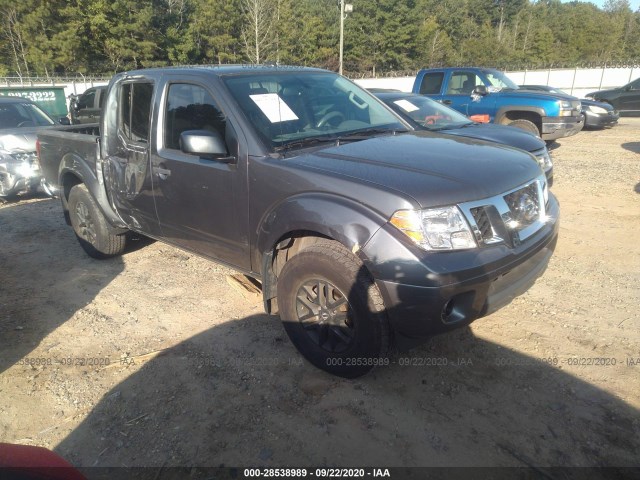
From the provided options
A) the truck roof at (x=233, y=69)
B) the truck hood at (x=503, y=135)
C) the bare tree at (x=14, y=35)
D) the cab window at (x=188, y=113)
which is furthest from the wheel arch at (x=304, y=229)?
the bare tree at (x=14, y=35)

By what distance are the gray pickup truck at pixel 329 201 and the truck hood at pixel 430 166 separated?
1cm

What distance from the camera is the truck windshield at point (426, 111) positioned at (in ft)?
21.7

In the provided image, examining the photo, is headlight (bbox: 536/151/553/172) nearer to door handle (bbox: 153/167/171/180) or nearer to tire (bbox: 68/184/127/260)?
door handle (bbox: 153/167/171/180)

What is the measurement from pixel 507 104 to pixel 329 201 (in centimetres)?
827

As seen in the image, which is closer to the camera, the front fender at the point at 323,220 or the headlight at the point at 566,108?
the front fender at the point at 323,220

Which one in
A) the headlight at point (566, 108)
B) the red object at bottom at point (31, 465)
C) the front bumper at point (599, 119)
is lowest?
the front bumper at point (599, 119)

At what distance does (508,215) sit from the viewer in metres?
2.72

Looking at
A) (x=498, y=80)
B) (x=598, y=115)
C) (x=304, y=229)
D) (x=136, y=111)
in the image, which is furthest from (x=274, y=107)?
(x=598, y=115)

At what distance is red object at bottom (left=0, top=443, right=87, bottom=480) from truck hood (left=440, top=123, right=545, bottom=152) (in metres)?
5.28

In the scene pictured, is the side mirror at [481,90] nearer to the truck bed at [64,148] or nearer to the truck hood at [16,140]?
the truck bed at [64,148]

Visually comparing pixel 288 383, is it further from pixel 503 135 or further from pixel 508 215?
pixel 503 135

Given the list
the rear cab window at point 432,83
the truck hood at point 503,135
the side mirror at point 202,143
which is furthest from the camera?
the rear cab window at point 432,83

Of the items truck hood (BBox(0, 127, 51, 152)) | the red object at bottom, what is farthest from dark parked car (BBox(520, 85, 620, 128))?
the red object at bottom

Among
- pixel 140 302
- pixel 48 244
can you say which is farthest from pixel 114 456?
pixel 48 244
